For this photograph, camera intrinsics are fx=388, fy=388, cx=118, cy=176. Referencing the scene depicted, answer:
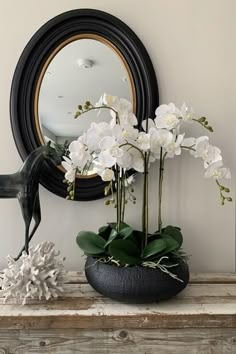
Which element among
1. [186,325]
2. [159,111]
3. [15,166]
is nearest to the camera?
[186,325]

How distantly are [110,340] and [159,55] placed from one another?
89 cm

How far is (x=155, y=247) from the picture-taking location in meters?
1.05

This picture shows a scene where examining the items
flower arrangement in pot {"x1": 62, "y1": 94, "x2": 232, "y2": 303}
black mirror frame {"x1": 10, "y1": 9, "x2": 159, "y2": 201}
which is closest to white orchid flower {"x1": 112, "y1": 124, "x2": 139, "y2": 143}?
flower arrangement in pot {"x1": 62, "y1": 94, "x2": 232, "y2": 303}

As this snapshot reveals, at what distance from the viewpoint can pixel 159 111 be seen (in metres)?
1.14

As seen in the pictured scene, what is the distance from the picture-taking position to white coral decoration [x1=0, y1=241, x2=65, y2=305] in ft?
3.29

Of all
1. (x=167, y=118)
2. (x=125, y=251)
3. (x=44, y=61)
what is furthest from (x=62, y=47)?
(x=125, y=251)

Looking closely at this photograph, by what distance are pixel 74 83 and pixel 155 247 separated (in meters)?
0.59

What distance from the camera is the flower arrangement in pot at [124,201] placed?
1.00m

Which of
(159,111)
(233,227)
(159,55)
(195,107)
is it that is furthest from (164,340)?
(159,55)

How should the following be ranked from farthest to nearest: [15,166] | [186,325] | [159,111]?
[15,166], [159,111], [186,325]

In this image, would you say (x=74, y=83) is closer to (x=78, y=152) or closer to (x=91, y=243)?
(x=78, y=152)

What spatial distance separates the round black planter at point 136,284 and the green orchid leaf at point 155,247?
47 millimetres

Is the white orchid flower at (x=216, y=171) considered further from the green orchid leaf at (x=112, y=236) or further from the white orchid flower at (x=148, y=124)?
the green orchid leaf at (x=112, y=236)

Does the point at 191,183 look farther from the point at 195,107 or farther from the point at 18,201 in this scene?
the point at 18,201
